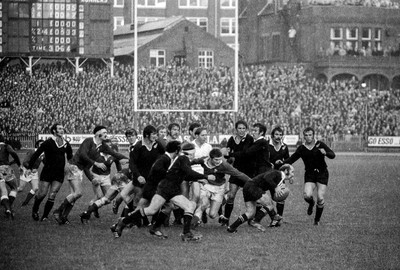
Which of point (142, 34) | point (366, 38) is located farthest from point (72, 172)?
point (366, 38)

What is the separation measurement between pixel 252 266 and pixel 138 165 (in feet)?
15.8

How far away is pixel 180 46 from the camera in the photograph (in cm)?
4938

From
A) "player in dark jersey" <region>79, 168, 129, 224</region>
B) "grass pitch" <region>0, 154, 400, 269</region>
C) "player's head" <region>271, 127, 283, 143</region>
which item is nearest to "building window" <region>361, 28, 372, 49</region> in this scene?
"grass pitch" <region>0, 154, 400, 269</region>

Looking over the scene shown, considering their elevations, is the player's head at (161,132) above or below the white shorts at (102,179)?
above

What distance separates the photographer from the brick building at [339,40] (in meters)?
67.4

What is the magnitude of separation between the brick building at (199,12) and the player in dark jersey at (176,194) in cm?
2783

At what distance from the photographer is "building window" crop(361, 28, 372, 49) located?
69312 mm

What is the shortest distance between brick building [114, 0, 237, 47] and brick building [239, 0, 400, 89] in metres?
20.9

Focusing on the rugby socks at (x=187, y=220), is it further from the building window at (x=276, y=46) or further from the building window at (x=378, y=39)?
the building window at (x=378, y=39)

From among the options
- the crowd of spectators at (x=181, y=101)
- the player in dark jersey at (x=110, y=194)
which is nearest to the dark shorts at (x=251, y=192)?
the player in dark jersey at (x=110, y=194)

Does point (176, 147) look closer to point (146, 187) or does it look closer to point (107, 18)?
point (146, 187)

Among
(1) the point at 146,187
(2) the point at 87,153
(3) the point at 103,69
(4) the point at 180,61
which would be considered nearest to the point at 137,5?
(4) the point at 180,61

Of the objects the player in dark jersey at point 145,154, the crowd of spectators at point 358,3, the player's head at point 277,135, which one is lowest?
the player in dark jersey at point 145,154

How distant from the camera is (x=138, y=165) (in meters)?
16.9
